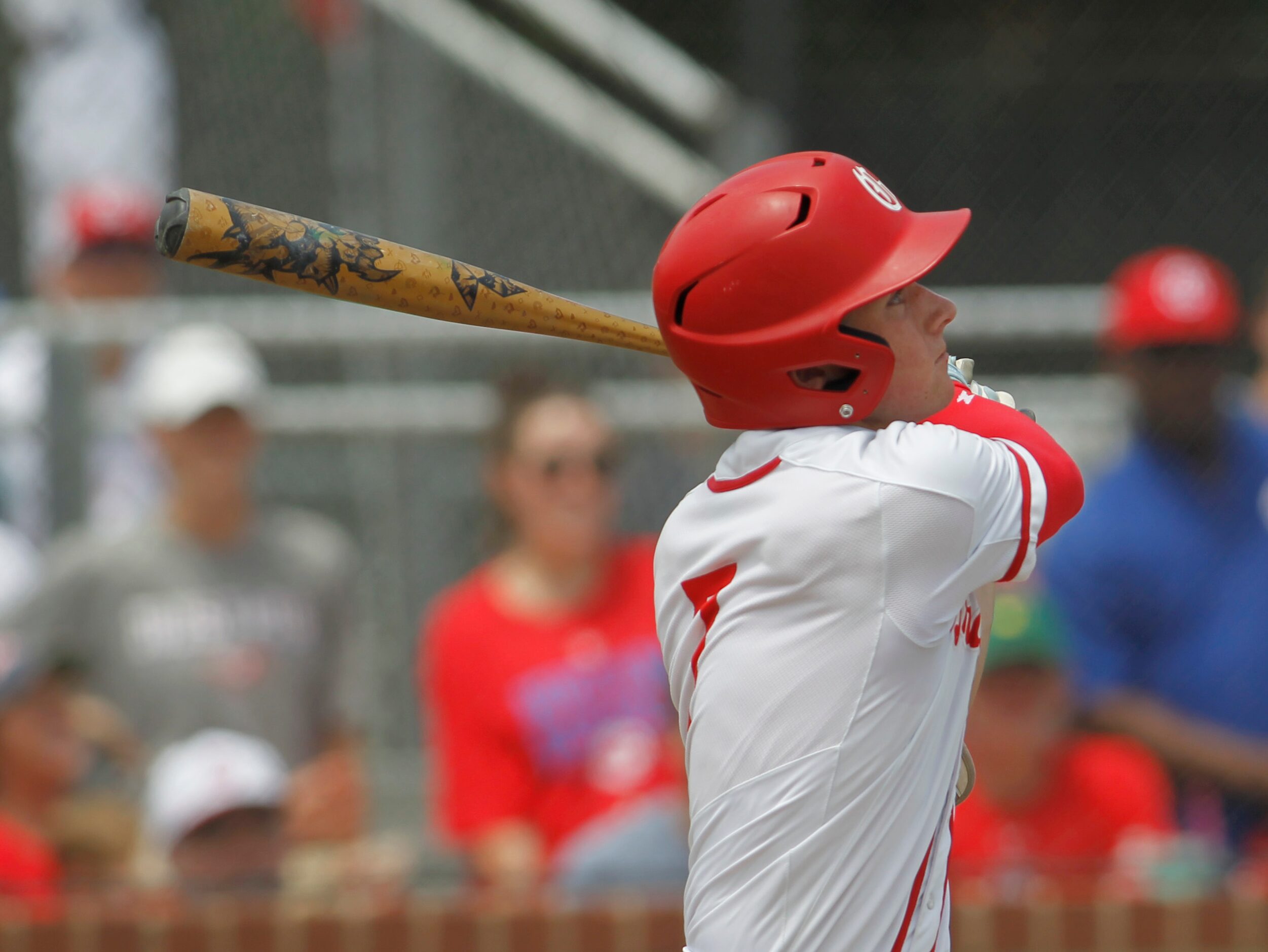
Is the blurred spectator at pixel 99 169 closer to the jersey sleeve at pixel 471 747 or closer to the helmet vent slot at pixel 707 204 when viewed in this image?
the jersey sleeve at pixel 471 747

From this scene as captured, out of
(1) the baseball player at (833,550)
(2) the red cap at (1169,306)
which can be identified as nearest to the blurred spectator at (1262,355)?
(2) the red cap at (1169,306)

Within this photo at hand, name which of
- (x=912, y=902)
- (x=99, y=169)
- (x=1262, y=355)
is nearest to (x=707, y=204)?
(x=912, y=902)

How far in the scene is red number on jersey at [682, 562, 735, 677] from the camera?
64.1 inches

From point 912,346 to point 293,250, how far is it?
625 mm

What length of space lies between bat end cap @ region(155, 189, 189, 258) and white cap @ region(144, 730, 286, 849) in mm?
2158

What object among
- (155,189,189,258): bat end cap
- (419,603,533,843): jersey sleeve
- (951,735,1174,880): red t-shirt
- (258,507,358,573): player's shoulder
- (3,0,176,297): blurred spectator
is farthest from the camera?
(3,0,176,297): blurred spectator

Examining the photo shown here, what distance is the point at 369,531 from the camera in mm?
4578

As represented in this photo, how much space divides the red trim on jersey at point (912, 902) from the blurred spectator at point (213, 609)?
2.43 m

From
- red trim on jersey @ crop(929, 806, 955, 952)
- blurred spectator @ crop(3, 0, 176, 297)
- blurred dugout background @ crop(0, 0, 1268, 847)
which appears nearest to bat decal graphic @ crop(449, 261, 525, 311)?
red trim on jersey @ crop(929, 806, 955, 952)

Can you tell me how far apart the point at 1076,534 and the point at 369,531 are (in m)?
1.97

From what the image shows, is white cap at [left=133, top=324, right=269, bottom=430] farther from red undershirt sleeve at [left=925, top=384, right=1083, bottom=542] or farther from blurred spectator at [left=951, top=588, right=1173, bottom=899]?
red undershirt sleeve at [left=925, top=384, right=1083, bottom=542]

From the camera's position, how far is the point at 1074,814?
11.8 feet

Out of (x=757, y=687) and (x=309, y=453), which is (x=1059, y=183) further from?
(x=757, y=687)

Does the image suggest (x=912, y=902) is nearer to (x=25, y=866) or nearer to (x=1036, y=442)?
(x=1036, y=442)
